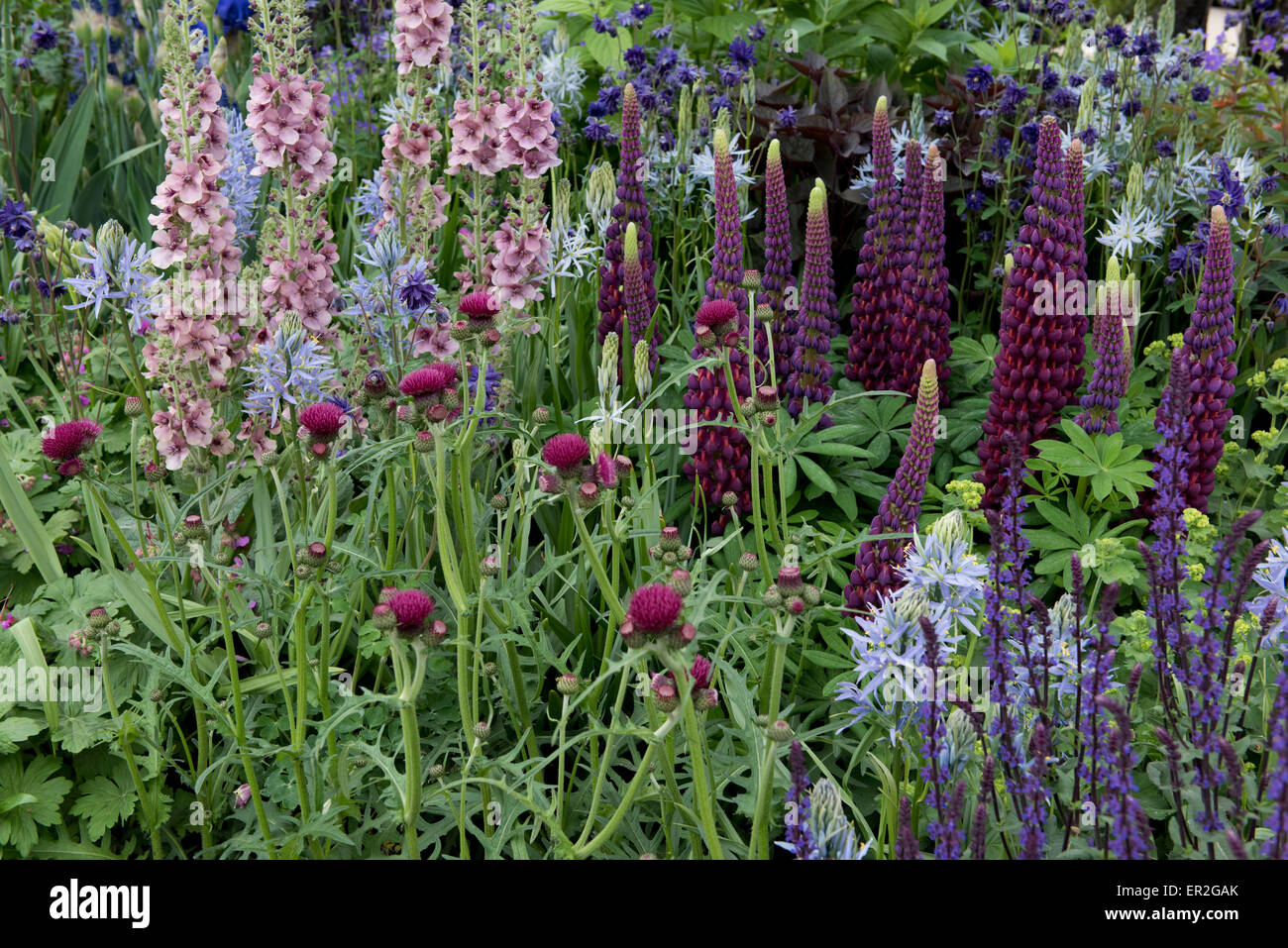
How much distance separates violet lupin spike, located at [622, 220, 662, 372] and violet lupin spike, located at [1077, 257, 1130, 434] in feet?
4.16

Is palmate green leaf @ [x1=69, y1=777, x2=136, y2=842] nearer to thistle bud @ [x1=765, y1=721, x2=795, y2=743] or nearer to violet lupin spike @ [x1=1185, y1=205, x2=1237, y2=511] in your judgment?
thistle bud @ [x1=765, y1=721, x2=795, y2=743]

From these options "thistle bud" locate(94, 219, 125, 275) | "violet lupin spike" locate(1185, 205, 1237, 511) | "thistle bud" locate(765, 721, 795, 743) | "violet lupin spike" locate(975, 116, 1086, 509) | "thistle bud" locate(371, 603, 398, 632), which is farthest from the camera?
"violet lupin spike" locate(975, 116, 1086, 509)

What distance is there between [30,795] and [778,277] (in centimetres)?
242

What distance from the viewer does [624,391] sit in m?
3.60

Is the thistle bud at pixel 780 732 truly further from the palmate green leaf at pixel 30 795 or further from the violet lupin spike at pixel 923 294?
the violet lupin spike at pixel 923 294

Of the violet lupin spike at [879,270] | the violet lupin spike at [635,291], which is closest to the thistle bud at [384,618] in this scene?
the violet lupin spike at [635,291]

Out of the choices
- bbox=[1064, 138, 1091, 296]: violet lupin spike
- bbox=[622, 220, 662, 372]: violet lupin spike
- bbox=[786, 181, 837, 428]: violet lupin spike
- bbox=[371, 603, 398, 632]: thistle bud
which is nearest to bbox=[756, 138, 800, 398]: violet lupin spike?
bbox=[786, 181, 837, 428]: violet lupin spike

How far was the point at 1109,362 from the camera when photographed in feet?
9.96

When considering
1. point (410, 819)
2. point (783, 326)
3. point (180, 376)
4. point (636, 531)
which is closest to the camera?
point (410, 819)

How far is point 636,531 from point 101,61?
4325 mm

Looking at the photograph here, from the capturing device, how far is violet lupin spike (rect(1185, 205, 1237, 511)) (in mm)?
2953

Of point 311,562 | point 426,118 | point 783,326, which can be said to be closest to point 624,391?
point 783,326

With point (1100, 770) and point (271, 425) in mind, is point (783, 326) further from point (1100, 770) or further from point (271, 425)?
point (1100, 770)
